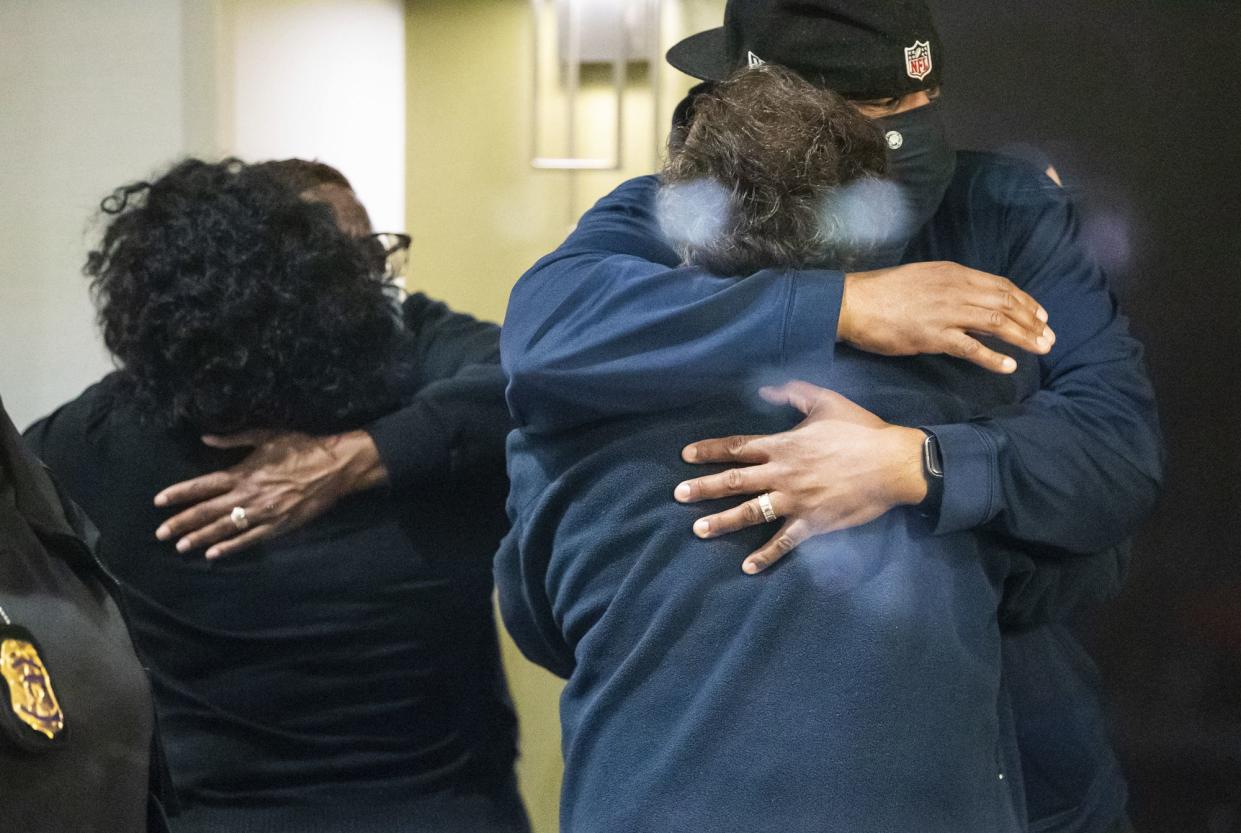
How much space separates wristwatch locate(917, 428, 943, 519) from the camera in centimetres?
77

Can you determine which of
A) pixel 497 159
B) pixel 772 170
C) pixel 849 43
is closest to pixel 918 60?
pixel 849 43

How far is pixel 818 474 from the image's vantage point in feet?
2.56

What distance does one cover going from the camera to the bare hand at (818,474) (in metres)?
0.77

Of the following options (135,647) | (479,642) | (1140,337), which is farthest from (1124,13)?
(135,647)

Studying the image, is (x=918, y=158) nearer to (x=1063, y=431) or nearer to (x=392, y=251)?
(x=1063, y=431)

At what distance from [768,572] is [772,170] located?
0.77ft

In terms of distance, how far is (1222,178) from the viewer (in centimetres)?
109

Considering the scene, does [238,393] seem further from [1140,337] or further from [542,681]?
[1140,337]

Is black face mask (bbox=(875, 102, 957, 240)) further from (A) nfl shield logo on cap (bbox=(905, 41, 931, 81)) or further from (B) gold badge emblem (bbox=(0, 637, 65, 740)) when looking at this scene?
(B) gold badge emblem (bbox=(0, 637, 65, 740))

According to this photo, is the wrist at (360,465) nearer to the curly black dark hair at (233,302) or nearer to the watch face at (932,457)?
the curly black dark hair at (233,302)

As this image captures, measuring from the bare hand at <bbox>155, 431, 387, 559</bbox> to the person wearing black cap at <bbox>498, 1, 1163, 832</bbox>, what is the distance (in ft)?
0.78

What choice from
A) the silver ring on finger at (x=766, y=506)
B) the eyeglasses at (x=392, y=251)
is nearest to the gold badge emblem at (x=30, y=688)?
the silver ring on finger at (x=766, y=506)

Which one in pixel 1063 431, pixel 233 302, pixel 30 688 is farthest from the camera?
pixel 233 302

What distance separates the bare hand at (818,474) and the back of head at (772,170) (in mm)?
88
